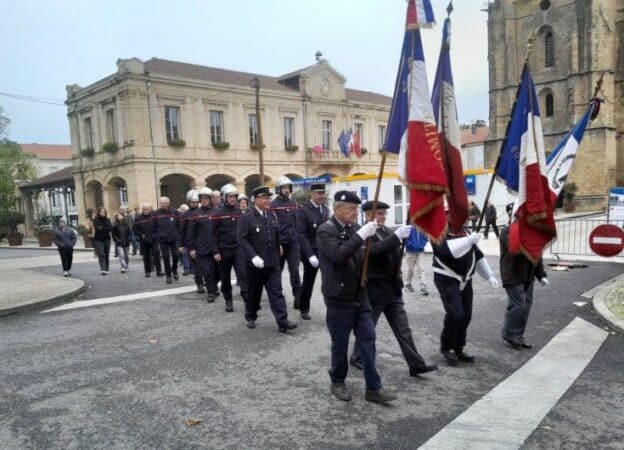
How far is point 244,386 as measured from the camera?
15.0 ft

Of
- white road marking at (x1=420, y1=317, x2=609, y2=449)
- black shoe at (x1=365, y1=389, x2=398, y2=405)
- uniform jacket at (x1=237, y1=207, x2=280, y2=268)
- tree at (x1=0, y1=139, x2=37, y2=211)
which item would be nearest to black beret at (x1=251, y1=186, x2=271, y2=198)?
uniform jacket at (x1=237, y1=207, x2=280, y2=268)

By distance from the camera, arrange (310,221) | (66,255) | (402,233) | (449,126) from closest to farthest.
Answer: (402,233) → (449,126) → (310,221) → (66,255)

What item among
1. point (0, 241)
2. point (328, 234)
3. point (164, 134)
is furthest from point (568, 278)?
point (0, 241)

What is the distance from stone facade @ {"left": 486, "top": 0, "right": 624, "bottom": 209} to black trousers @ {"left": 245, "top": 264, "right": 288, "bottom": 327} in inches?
1423

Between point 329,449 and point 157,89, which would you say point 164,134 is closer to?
point 157,89

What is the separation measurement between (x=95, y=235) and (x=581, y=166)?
36.2 m

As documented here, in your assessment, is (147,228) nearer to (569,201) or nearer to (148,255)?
(148,255)

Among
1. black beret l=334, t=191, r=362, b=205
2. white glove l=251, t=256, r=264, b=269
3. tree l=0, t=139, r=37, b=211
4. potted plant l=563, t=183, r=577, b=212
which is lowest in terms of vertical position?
potted plant l=563, t=183, r=577, b=212

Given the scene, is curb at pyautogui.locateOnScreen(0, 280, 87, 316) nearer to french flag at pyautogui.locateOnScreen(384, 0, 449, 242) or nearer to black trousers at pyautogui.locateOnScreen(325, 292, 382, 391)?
black trousers at pyautogui.locateOnScreen(325, 292, 382, 391)

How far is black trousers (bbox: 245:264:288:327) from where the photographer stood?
648 cm

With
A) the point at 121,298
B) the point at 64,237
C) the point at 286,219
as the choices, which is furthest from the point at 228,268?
the point at 64,237

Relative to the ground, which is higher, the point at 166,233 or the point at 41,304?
the point at 166,233

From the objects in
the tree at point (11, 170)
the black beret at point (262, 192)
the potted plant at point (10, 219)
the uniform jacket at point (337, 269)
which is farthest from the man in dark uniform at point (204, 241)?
the tree at point (11, 170)

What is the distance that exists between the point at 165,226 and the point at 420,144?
26.7 ft
